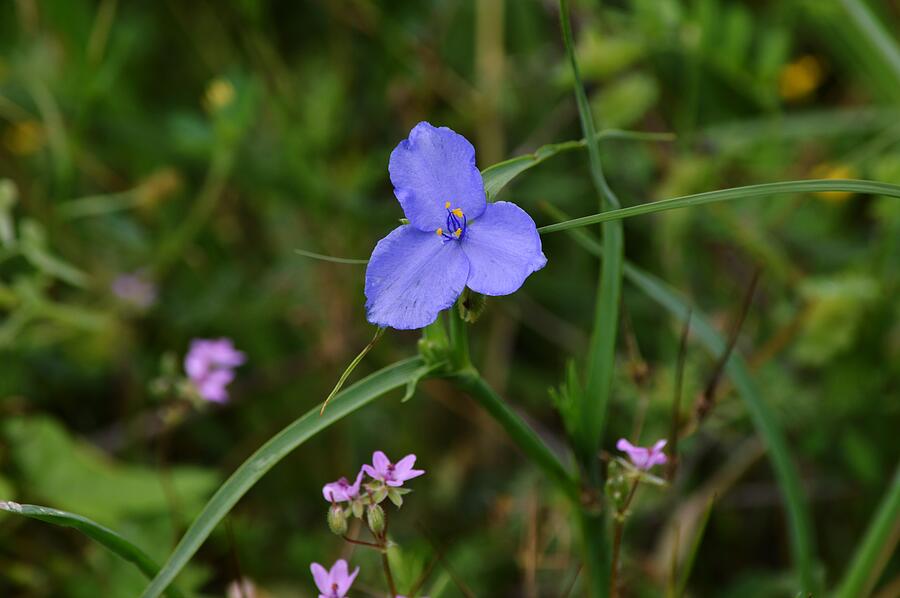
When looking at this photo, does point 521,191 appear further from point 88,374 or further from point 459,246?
point 459,246

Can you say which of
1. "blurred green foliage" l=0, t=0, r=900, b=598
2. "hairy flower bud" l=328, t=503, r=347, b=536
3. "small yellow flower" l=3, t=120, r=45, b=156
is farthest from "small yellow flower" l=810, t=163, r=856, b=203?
"small yellow flower" l=3, t=120, r=45, b=156

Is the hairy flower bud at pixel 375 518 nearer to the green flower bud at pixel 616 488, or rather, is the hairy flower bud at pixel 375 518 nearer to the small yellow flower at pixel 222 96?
the green flower bud at pixel 616 488

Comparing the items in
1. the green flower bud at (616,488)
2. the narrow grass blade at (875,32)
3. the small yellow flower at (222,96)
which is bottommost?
the green flower bud at (616,488)

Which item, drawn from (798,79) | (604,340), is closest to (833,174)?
(798,79)

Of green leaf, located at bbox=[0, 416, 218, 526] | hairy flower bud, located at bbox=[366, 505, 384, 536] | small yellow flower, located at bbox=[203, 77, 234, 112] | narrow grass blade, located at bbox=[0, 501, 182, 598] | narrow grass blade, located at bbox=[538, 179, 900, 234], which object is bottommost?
hairy flower bud, located at bbox=[366, 505, 384, 536]

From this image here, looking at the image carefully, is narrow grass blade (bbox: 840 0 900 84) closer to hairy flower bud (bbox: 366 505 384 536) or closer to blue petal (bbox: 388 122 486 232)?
blue petal (bbox: 388 122 486 232)

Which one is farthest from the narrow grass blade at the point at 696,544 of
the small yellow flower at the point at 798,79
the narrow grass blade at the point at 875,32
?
the small yellow flower at the point at 798,79
